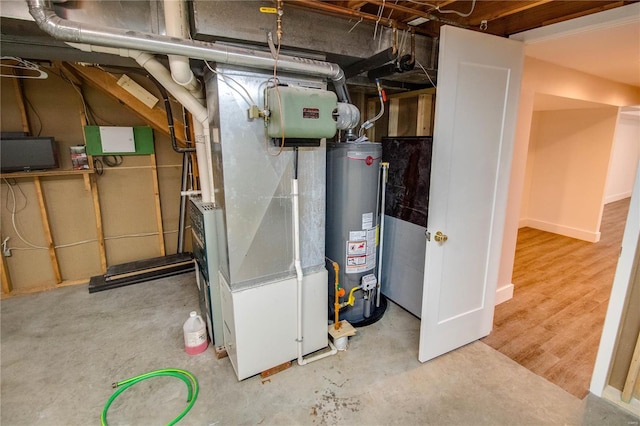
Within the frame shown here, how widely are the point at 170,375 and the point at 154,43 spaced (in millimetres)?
2026

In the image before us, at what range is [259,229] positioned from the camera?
1.92 m

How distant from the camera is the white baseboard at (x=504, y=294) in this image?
2.91 meters

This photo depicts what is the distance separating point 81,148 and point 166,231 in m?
1.24

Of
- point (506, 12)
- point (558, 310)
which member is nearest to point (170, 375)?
point (506, 12)

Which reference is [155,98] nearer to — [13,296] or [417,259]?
[13,296]

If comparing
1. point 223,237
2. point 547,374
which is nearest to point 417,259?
point 547,374

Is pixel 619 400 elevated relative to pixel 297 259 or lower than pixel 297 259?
lower

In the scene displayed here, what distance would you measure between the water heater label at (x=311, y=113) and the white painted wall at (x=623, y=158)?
8180 mm

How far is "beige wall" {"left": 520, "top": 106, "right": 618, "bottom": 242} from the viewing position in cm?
441

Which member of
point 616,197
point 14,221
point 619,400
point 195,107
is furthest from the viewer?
point 616,197

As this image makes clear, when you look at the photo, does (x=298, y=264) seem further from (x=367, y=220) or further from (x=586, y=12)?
(x=586, y=12)

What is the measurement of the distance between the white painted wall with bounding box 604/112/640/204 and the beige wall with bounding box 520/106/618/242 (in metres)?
3.17

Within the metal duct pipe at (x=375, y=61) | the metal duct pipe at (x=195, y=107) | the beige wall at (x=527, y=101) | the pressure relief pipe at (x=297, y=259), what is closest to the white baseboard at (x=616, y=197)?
the beige wall at (x=527, y=101)

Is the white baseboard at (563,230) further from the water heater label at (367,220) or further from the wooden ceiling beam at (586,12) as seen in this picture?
the water heater label at (367,220)
